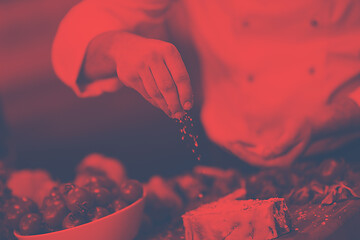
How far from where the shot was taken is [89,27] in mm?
745

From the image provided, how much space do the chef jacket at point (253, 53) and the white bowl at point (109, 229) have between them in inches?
10.4

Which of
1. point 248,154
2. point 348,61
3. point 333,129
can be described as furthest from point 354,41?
point 248,154

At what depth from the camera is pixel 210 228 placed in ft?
1.69

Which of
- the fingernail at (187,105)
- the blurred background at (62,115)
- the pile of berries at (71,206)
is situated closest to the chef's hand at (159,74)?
the fingernail at (187,105)

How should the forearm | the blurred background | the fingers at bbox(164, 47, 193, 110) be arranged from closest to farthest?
the fingers at bbox(164, 47, 193, 110) < the forearm < the blurred background

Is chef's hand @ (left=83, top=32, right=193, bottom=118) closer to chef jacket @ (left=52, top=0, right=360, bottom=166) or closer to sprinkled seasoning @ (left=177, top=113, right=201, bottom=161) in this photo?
sprinkled seasoning @ (left=177, top=113, right=201, bottom=161)

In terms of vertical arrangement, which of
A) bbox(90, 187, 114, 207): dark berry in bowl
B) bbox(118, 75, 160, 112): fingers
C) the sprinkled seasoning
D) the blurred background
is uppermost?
bbox(118, 75, 160, 112): fingers

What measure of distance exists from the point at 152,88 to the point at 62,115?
0.62 metres

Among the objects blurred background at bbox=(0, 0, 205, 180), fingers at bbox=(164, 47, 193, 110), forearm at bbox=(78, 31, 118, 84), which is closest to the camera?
fingers at bbox=(164, 47, 193, 110)

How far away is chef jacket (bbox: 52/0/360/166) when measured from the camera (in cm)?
76

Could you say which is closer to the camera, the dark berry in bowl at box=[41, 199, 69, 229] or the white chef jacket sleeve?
the dark berry in bowl at box=[41, 199, 69, 229]

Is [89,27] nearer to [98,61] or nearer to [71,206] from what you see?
[98,61]

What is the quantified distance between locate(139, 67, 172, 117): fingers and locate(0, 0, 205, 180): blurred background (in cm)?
47

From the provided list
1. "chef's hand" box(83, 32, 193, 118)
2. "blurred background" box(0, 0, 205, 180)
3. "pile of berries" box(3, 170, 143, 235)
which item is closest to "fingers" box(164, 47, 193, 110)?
"chef's hand" box(83, 32, 193, 118)
